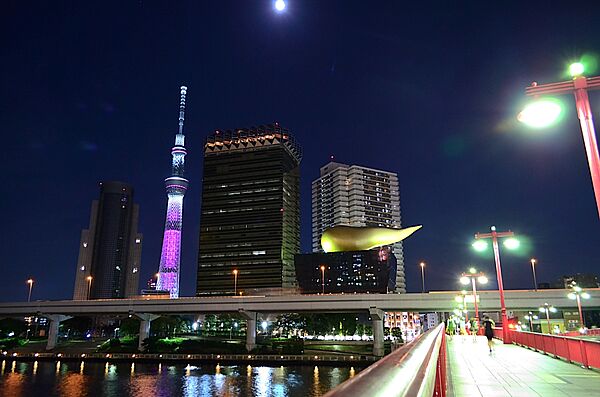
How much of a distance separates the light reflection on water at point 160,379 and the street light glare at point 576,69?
4054cm

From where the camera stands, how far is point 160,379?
2170 inches

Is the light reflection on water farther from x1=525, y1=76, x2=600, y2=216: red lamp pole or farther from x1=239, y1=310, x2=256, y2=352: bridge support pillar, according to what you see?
x1=525, y1=76, x2=600, y2=216: red lamp pole

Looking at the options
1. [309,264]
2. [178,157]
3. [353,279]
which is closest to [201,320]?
[309,264]

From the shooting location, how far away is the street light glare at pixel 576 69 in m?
9.79

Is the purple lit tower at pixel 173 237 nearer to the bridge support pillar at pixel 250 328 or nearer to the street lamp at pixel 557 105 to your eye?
the bridge support pillar at pixel 250 328

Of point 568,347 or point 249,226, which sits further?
point 249,226

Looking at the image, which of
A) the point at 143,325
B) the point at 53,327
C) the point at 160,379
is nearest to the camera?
the point at 160,379

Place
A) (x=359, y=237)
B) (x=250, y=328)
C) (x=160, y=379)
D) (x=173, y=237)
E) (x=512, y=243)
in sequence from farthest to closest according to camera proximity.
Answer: (x=173, y=237) → (x=359, y=237) → (x=250, y=328) → (x=160, y=379) → (x=512, y=243)

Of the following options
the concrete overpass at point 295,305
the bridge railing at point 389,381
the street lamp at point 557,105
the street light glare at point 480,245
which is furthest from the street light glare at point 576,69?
the concrete overpass at point 295,305

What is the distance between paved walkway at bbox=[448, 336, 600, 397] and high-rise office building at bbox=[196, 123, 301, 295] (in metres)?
160

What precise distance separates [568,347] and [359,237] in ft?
331

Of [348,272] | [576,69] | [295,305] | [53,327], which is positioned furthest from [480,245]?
[348,272]

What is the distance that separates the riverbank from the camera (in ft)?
224

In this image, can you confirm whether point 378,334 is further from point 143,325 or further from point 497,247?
point 497,247
